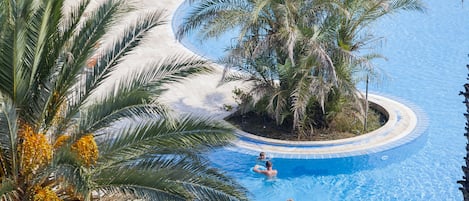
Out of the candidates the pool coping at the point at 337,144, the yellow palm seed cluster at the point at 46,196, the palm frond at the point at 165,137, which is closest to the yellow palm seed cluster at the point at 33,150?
the yellow palm seed cluster at the point at 46,196

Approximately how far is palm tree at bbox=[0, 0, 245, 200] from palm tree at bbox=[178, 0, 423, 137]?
5.73 m

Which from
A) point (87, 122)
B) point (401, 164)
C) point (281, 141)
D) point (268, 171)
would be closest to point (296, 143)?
point (281, 141)

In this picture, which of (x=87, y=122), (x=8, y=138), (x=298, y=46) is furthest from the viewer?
(x=298, y=46)

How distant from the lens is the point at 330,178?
1416cm

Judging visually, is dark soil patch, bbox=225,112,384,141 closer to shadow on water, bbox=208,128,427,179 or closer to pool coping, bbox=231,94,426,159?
pool coping, bbox=231,94,426,159

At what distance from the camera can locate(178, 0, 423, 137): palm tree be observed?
14508 millimetres

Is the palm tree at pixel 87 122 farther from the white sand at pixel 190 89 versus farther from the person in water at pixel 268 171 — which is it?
the white sand at pixel 190 89

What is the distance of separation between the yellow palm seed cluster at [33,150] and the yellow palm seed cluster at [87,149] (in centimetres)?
29

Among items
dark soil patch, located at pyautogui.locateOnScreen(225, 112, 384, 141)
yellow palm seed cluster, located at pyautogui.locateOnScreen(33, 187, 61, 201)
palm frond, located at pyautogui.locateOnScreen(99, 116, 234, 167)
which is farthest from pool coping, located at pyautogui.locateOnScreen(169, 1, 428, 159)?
yellow palm seed cluster, located at pyautogui.locateOnScreen(33, 187, 61, 201)

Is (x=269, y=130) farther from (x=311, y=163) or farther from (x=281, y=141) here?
(x=311, y=163)

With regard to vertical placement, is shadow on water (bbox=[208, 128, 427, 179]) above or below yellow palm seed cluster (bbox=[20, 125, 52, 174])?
below

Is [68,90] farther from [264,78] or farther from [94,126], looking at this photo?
[264,78]

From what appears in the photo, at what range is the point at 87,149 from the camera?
8031 millimetres

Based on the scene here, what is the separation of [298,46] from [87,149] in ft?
24.7
